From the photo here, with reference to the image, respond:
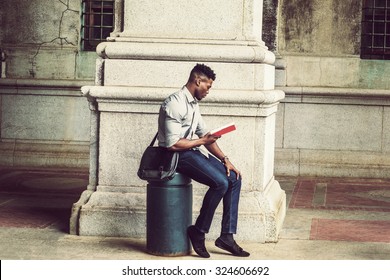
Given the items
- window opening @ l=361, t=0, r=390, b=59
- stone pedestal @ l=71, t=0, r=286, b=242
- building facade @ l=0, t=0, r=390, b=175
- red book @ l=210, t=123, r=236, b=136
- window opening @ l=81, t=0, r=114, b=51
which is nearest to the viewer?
red book @ l=210, t=123, r=236, b=136

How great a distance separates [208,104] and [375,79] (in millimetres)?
6650

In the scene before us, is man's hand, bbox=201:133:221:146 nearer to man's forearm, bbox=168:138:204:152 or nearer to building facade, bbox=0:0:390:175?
man's forearm, bbox=168:138:204:152

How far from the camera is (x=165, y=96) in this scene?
920cm

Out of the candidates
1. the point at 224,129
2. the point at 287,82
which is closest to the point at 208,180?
the point at 224,129

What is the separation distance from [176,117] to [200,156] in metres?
0.47

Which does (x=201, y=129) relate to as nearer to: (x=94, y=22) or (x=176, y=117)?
(x=176, y=117)

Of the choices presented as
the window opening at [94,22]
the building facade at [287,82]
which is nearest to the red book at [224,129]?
the building facade at [287,82]

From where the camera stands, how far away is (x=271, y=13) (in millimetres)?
15062

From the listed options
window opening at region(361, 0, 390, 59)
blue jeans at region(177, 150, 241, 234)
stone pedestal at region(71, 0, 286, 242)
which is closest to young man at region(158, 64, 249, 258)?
blue jeans at region(177, 150, 241, 234)

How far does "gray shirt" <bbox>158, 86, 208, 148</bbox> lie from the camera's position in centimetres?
805

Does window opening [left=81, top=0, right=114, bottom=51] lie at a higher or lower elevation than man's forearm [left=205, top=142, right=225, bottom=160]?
higher

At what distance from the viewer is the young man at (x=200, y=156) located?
26.5 feet
